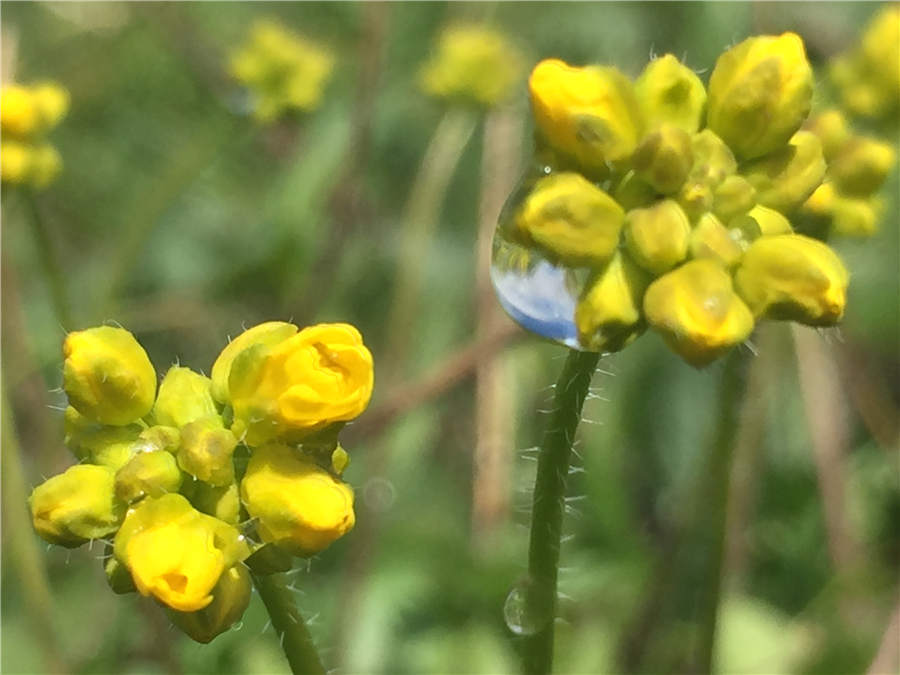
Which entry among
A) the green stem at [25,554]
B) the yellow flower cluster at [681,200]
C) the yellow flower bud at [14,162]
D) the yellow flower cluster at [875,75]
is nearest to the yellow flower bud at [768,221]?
the yellow flower cluster at [681,200]

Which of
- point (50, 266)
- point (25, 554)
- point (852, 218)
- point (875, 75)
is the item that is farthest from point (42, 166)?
point (875, 75)

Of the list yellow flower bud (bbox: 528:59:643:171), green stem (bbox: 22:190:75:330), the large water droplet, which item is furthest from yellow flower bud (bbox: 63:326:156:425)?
green stem (bbox: 22:190:75:330)

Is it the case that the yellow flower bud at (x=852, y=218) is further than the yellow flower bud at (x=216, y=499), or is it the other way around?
the yellow flower bud at (x=852, y=218)

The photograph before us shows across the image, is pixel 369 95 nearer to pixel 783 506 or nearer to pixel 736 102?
pixel 783 506

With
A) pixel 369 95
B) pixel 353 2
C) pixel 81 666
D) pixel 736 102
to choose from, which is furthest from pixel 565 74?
pixel 353 2

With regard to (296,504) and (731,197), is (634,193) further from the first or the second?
(296,504)

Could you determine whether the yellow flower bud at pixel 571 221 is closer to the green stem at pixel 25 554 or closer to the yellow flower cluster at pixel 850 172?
the yellow flower cluster at pixel 850 172

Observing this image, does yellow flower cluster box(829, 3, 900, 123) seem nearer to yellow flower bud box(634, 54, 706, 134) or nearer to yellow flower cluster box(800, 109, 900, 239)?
yellow flower cluster box(800, 109, 900, 239)
